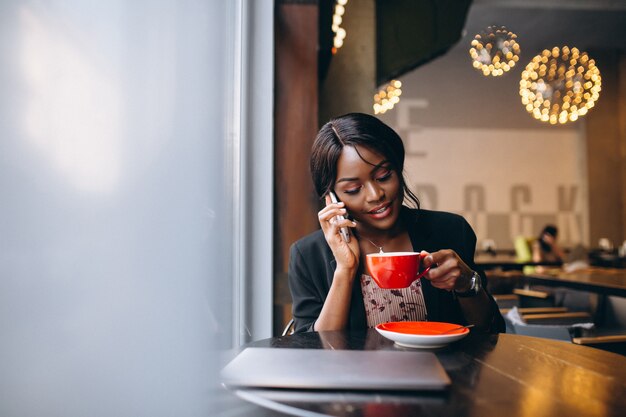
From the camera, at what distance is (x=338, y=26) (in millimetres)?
3191

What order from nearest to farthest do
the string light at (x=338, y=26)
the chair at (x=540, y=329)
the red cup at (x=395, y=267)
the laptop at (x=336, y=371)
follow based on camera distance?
the laptop at (x=336, y=371), the red cup at (x=395, y=267), the chair at (x=540, y=329), the string light at (x=338, y=26)

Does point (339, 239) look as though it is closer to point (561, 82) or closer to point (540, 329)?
point (540, 329)

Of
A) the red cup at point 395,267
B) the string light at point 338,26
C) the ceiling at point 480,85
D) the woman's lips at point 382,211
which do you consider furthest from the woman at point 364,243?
the ceiling at point 480,85

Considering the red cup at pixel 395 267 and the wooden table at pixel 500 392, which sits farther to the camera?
the red cup at pixel 395 267

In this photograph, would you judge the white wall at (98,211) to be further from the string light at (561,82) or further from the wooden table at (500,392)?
the string light at (561,82)

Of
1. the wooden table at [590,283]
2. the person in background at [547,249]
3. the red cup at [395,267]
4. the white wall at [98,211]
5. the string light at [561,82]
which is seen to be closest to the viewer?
the white wall at [98,211]

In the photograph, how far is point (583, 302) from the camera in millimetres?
2934

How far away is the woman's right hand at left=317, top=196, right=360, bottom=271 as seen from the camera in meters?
1.42

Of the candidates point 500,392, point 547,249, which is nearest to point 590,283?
point 500,392

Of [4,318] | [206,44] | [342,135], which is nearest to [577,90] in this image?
[342,135]

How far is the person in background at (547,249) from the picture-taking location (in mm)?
6152

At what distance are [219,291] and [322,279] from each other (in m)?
0.33

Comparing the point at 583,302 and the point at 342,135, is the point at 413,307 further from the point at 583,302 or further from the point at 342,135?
the point at 583,302

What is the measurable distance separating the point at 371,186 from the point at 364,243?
23 centimetres
